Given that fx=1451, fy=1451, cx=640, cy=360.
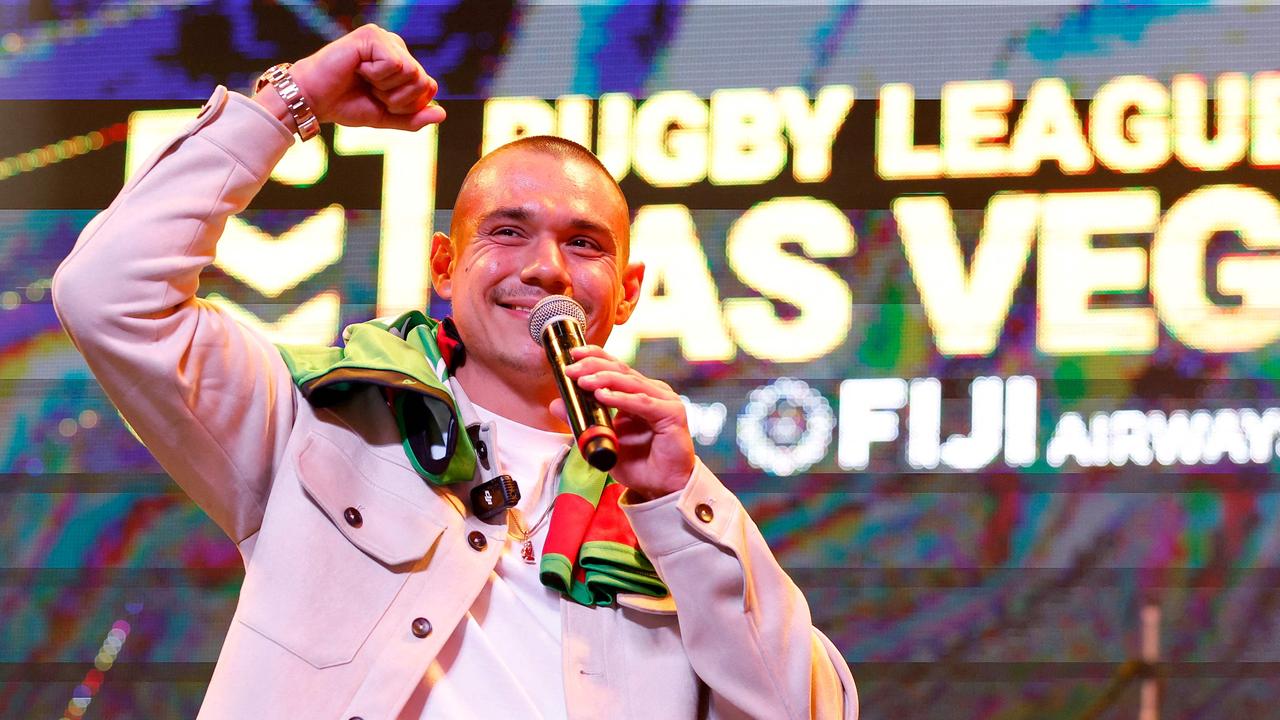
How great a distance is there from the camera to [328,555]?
1519mm

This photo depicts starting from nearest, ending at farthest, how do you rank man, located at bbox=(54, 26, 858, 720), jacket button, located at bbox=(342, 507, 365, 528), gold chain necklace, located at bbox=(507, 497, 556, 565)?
1. man, located at bbox=(54, 26, 858, 720)
2. jacket button, located at bbox=(342, 507, 365, 528)
3. gold chain necklace, located at bbox=(507, 497, 556, 565)

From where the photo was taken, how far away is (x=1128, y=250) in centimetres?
293

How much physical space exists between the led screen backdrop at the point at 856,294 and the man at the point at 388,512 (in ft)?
3.78

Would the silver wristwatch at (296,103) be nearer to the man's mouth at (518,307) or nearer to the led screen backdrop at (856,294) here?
the man's mouth at (518,307)

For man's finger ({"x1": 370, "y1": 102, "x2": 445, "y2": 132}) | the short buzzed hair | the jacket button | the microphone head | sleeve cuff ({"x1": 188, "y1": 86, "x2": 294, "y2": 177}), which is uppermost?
the short buzzed hair

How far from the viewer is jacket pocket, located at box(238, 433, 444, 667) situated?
1.48 metres

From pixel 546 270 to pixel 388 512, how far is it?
0.35m

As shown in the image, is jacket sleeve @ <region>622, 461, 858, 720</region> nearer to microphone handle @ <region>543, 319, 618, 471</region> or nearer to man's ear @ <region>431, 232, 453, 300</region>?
microphone handle @ <region>543, 319, 618, 471</region>

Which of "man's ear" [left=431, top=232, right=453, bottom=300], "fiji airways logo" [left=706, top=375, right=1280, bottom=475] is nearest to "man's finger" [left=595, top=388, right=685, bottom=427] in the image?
"man's ear" [left=431, top=232, right=453, bottom=300]

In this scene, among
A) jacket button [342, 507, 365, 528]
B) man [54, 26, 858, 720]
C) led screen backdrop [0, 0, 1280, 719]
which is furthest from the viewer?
led screen backdrop [0, 0, 1280, 719]

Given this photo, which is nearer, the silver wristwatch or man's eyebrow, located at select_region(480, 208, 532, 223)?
the silver wristwatch

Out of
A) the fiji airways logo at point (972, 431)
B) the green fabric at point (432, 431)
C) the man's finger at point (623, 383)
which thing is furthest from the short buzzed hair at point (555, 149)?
the fiji airways logo at point (972, 431)

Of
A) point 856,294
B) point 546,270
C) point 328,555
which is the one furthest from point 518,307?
point 856,294

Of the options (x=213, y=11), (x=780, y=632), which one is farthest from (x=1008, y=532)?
(x=213, y=11)
